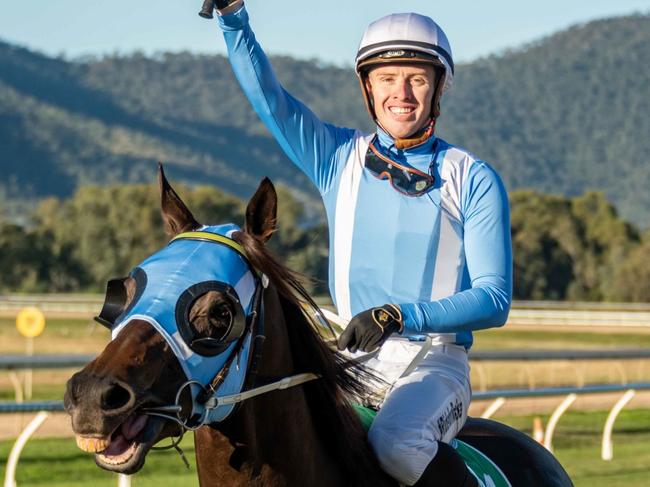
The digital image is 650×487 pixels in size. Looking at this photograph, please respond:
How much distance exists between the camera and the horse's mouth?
2572 millimetres

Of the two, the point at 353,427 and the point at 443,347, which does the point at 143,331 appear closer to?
the point at 353,427

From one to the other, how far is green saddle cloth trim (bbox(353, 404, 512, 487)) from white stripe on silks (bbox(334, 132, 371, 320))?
0.35 meters

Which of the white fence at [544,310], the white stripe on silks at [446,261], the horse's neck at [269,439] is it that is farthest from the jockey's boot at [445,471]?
the white fence at [544,310]

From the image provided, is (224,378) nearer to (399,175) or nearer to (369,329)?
(369,329)

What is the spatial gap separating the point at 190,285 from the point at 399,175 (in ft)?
3.58

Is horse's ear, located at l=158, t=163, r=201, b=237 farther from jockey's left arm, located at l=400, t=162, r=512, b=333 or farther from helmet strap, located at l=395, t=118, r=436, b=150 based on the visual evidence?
helmet strap, located at l=395, t=118, r=436, b=150

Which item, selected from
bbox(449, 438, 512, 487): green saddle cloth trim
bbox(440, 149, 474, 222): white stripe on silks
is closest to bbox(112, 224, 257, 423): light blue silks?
bbox(440, 149, 474, 222): white stripe on silks

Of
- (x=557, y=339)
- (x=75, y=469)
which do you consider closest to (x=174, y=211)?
(x=75, y=469)

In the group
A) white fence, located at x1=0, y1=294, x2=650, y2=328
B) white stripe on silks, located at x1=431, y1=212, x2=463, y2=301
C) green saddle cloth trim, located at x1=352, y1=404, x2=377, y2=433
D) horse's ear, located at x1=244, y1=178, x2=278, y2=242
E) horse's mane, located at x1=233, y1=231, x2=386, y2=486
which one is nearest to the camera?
horse's ear, located at x1=244, y1=178, x2=278, y2=242

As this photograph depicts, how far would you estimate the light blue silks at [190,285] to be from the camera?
270 centimetres

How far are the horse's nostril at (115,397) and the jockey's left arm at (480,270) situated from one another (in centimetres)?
84

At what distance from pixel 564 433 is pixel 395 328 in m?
10.8

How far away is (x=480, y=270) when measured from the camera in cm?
342

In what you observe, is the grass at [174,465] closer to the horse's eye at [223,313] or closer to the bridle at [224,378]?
the bridle at [224,378]
